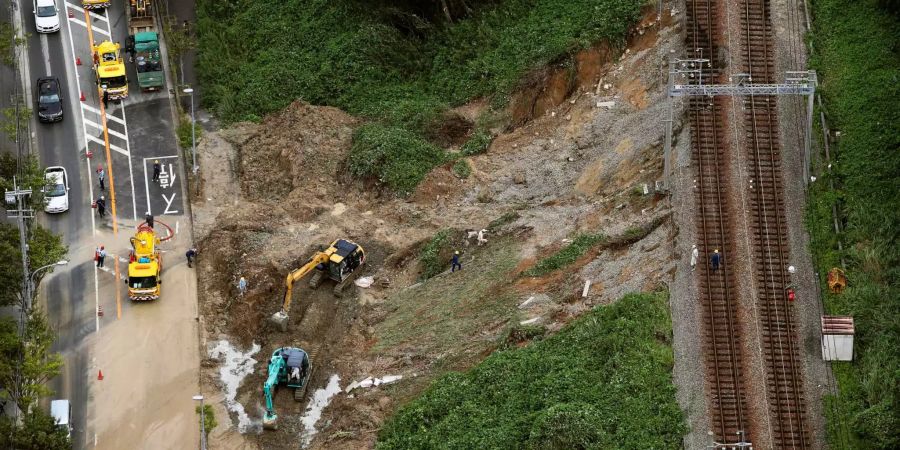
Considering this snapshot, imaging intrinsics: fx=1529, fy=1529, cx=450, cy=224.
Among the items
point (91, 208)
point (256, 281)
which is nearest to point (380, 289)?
point (256, 281)

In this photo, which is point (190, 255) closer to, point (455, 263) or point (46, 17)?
point (455, 263)

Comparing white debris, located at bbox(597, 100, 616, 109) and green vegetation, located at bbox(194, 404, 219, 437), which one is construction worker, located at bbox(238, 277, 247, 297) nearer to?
green vegetation, located at bbox(194, 404, 219, 437)

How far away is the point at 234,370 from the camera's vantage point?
69.7m

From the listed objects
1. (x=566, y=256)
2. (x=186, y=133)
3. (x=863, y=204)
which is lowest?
(x=566, y=256)

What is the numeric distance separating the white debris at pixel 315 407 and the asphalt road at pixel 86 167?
928 cm

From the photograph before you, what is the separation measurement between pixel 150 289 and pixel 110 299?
7.55 ft

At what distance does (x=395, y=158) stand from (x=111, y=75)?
18156 millimetres

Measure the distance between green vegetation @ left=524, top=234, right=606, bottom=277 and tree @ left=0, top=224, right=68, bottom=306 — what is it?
2229 centimetres

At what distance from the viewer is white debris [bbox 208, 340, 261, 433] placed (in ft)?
219

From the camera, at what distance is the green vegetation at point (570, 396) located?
5847 cm

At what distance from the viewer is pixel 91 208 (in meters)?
79.1

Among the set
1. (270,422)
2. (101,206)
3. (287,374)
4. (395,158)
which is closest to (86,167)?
(101,206)

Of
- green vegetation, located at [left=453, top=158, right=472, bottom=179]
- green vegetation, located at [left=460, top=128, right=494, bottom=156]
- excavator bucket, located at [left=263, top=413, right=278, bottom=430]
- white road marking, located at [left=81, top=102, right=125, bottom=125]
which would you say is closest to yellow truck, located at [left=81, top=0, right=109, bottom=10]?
white road marking, located at [left=81, top=102, right=125, bottom=125]

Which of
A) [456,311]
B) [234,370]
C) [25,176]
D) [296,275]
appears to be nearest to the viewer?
[456,311]
